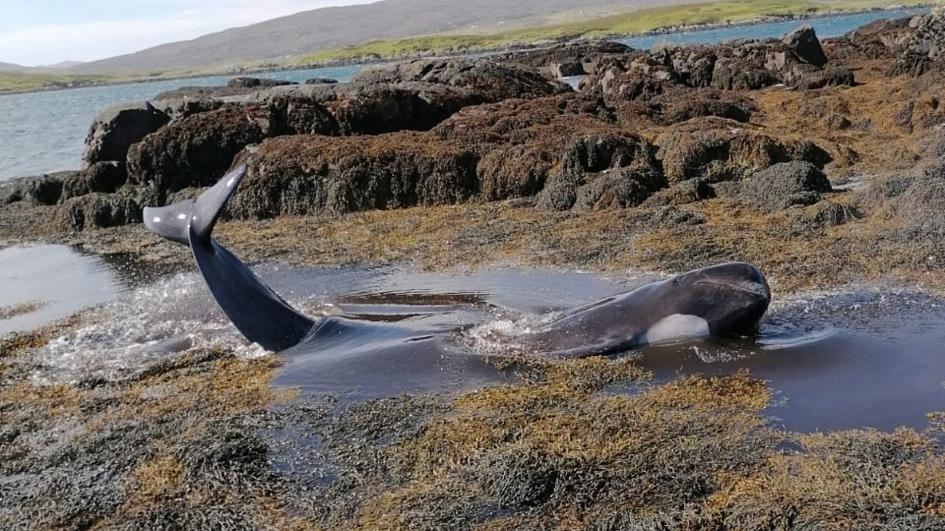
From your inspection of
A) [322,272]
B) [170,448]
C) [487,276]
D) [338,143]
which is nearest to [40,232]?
[338,143]

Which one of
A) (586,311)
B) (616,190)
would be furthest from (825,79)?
(586,311)

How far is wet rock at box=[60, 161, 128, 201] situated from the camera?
1779 cm

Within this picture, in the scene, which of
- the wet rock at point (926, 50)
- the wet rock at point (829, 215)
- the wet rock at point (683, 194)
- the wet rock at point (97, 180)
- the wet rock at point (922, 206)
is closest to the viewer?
the wet rock at point (922, 206)

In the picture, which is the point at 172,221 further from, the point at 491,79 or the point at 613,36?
the point at 613,36

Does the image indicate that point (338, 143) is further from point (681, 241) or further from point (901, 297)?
point (901, 297)

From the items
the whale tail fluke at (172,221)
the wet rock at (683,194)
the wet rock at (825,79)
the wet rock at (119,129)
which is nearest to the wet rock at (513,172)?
the wet rock at (683,194)

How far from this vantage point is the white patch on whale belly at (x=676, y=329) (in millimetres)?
7141

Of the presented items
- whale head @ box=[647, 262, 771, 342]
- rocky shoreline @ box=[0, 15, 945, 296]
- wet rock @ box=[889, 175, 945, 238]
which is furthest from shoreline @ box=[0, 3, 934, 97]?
whale head @ box=[647, 262, 771, 342]

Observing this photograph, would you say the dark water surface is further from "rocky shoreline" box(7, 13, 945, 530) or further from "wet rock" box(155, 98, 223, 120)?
"wet rock" box(155, 98, 223, 120)

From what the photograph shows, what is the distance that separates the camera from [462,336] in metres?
7.93

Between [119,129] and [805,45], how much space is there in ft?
75.3

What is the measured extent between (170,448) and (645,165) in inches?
367

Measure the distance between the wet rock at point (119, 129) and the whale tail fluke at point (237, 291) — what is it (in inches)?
468

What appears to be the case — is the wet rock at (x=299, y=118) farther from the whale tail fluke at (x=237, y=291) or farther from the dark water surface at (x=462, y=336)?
the whale tail fluke at (x=237, y=291)
